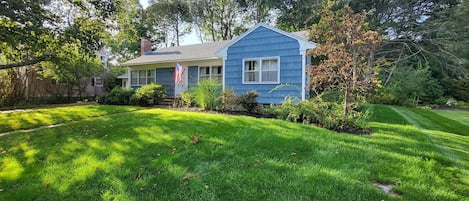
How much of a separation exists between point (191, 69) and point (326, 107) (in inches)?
398

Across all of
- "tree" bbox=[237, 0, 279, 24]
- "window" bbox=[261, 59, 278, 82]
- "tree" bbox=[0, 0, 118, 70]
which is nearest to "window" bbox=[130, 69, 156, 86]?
"tree" bbox=[0, 0, 118, 70]

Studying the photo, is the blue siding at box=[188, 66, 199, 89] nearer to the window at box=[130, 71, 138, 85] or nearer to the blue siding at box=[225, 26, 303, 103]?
the blue siding at box=[225, 26, 303, 103]

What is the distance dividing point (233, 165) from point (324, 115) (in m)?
4.07

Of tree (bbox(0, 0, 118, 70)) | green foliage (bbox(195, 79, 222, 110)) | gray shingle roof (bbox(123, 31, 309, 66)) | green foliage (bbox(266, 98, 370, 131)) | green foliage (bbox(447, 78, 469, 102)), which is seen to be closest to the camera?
tree (bbox(0, 0, 118, 70))

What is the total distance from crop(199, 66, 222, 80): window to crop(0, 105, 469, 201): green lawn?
8.90 metres

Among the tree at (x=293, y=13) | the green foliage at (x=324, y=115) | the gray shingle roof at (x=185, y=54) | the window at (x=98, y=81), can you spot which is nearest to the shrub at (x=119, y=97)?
the gray shingle roof at (x=185, y=54)

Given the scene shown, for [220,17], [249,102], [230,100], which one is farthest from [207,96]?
[220,17]

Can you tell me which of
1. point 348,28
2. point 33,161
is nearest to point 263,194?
point 33,161

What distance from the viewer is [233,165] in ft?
13.0

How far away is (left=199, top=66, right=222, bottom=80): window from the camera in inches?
585

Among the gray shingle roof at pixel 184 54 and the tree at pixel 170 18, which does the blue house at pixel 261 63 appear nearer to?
the gray shingle roof at pixel 184 54

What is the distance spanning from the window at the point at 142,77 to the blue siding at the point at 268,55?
721cm

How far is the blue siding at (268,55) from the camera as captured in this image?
36.3ft

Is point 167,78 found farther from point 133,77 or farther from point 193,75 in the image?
point 133,77
